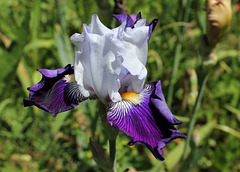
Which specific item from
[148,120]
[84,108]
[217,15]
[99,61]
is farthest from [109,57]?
[84,108]

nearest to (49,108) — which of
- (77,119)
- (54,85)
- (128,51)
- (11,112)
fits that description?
(54,85)

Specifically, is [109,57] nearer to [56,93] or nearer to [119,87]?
[119,87]

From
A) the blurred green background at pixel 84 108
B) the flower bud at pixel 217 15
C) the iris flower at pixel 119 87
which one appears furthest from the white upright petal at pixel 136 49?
the blurred green background at pixel 84 108

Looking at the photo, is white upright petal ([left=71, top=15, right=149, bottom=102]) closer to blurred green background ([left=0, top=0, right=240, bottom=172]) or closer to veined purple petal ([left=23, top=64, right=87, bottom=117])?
veined purple petal ([left=23, top=64, right=87, bottom=117])

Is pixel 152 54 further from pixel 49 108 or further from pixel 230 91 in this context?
pixel 49 108

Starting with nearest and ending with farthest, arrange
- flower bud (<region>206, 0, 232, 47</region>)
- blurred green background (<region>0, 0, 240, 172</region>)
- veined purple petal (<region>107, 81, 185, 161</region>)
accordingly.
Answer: veined purple petal (<region>107, 81, 185, 161</region>) < flower bud (<region>206, 0, 232, 47</region>) < blurred green background (<region>0, 0, 240, 172</region>)

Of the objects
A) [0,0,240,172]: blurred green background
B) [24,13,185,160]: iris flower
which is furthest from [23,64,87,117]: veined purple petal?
[0,0,240,172]: blurred green background
